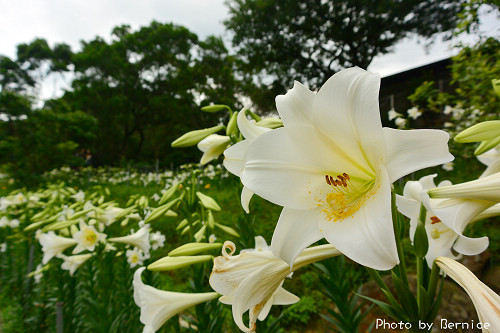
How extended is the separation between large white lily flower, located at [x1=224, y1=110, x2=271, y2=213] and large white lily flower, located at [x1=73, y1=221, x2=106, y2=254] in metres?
1.39

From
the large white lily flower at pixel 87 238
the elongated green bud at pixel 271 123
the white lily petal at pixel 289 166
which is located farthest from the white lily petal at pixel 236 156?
the large white lily flower at pixel 87 238

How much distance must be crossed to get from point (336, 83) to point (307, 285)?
256 cm

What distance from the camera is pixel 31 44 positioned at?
58.6 feet


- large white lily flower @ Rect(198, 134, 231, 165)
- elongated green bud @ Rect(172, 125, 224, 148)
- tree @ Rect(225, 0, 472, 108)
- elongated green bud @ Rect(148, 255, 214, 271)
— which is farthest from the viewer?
tree @ Rect(225, 0, 472, 108)

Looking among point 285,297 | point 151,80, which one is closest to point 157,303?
point 285,297

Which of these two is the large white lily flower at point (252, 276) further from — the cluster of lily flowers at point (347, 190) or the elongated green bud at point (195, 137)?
the elongated green bud at point (195, 137)

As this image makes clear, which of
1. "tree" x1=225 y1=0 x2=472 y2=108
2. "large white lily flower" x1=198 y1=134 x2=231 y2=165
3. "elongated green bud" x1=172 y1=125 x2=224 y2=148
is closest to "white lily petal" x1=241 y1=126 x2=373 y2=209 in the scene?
"large white lily flower" x1=198 y1=134 x2=231 y2=165

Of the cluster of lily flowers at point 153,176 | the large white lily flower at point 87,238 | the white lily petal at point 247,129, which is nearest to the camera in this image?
the white lily petal at point 247,129

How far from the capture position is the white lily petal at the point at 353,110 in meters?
0.41

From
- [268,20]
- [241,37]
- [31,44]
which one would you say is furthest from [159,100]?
[31,44]

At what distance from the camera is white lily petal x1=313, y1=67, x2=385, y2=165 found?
41 cm

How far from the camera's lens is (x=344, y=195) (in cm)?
50

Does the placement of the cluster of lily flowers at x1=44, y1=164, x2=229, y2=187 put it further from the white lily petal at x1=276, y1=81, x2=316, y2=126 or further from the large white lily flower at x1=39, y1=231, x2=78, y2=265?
the white lily petal at x1=276, y1=81, x2=316, y2=126

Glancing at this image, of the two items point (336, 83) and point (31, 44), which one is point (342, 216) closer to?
point (336, 83)
